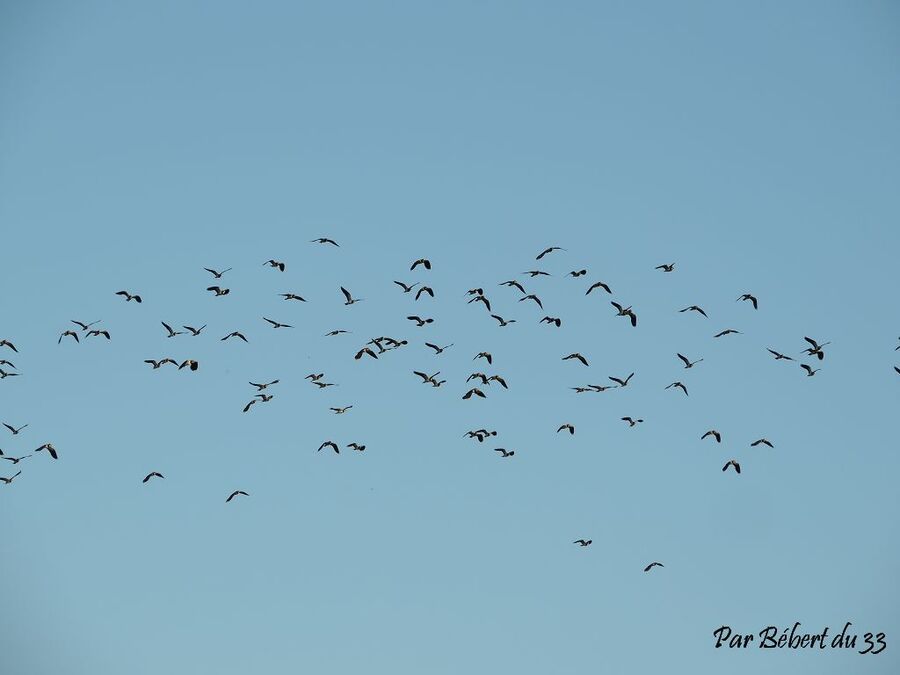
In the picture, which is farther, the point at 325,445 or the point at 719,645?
the point at 719,645

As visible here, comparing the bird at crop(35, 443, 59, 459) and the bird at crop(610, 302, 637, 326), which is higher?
the bird at crop(610, 302, 637, 326)

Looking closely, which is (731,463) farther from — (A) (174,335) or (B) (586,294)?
(A) (174,335)

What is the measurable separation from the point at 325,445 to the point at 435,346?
1076cm

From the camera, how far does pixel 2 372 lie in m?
98.2

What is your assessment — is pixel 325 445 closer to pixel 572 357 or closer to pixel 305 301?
pixel 305 301

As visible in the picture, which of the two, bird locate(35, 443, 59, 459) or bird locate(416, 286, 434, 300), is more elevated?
bird locate(416, 286, 434, 300)

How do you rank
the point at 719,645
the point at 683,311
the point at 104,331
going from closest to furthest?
the point at 683,311 < the point at 104,331 < the point at 719,645

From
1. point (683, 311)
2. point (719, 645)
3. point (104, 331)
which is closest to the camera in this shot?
point (683, 311)

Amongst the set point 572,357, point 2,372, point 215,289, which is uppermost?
point 572,357

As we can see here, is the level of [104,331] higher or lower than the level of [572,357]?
lower

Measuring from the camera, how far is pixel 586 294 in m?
95.4

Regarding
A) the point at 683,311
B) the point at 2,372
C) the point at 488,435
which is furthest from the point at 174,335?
Answer: the point at 683,311

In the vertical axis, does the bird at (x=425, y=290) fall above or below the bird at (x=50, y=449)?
above

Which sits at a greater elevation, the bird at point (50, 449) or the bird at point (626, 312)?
the bird at point (626, 312)
